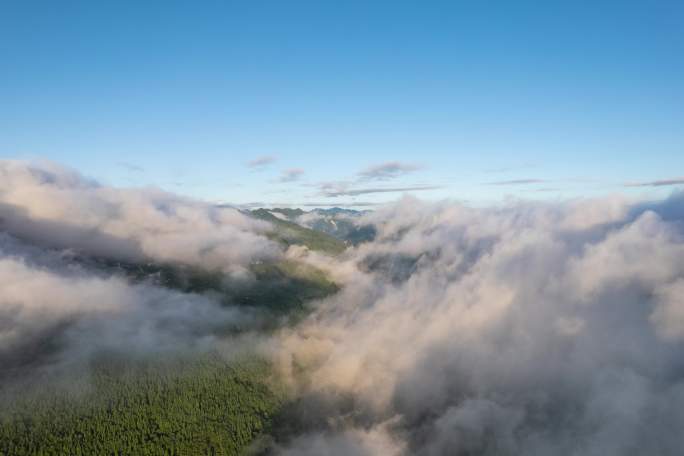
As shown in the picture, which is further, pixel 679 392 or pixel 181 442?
pixel 181 442

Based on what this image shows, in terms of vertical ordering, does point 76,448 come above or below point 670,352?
below

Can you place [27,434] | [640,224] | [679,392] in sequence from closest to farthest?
[640,224]
[679,392]
[27,434]

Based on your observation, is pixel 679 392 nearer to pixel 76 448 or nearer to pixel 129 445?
pixel 129 445

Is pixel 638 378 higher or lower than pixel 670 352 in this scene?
lower

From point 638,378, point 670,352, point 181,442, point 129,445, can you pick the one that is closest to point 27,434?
point 129,445

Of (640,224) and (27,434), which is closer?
(640,224)

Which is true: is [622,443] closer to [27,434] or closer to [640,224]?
[640,224]

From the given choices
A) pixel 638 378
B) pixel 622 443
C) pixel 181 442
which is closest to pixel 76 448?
pixel 181 442

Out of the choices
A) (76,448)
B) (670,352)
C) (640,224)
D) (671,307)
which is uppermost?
(640,224)

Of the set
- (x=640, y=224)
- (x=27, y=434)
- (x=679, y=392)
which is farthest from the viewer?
(x=27, y=434)
